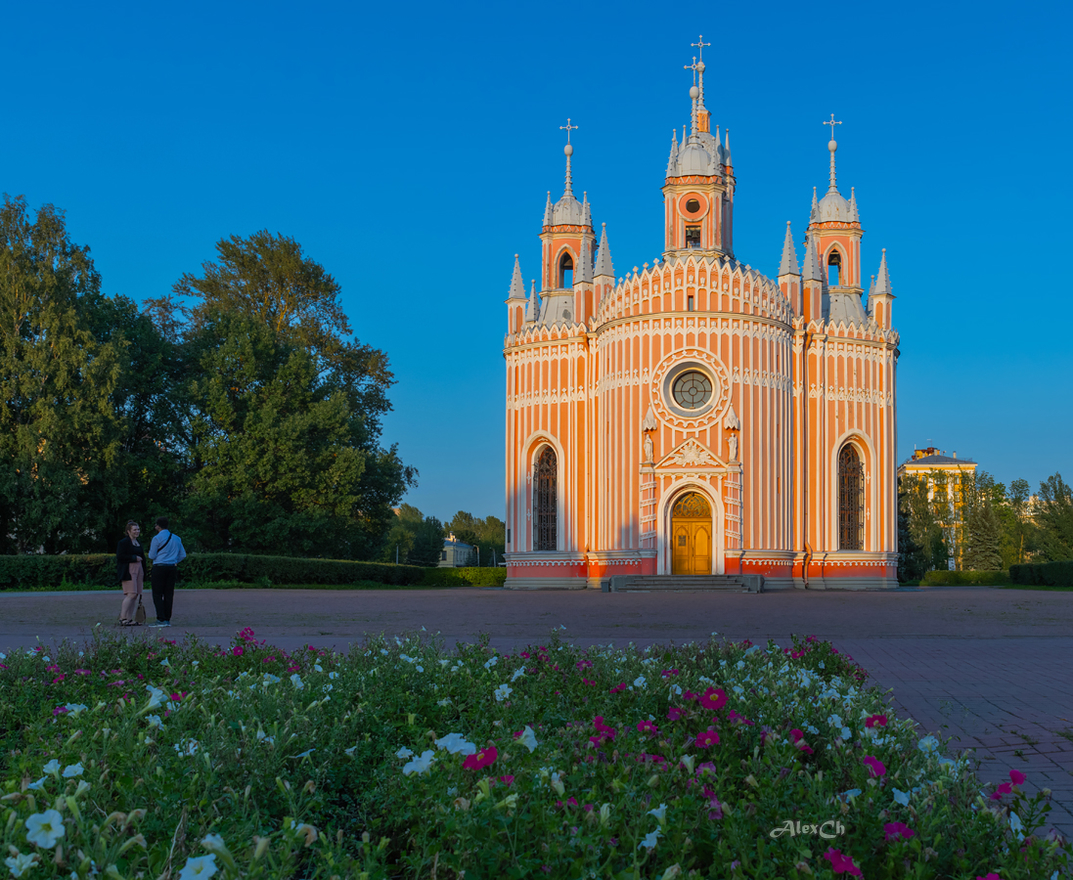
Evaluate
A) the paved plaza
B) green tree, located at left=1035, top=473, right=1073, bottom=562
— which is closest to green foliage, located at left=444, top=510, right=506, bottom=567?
green tree, located at left=1035, top=473, right=1073, bottom=562

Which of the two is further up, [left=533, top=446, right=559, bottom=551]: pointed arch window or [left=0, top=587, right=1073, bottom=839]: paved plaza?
[left=533, top=446, right=559, bottom=551]: pointed arch window

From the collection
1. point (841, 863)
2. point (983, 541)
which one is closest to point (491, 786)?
point (841, 863)

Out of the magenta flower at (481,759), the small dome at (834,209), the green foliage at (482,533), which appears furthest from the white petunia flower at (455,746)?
the green foliage at (482,533)

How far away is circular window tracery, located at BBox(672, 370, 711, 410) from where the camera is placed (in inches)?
1478

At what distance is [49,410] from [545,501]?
1807cm

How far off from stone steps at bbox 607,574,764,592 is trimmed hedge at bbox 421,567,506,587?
10.4 metres

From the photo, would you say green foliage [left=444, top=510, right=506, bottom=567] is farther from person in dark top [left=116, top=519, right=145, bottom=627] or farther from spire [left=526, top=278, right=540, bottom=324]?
person in dark top [left=116, top=519, right=145, bottom=627]

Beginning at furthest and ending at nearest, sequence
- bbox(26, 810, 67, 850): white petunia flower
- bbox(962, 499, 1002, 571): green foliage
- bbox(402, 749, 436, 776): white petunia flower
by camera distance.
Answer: bbox(962, 499, 1002, 571): green foliage, bbox(402, 749, 436, 776): white petunia flower, bbox(26, 810, 67, 850): white petunia flower

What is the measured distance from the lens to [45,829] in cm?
245

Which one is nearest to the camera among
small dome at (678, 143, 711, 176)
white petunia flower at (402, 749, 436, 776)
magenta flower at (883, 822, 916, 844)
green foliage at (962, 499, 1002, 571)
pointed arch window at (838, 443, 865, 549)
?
magenta flower at (883, 822, 916, 844)

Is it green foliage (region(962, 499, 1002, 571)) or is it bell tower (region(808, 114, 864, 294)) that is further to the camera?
green foliage (region(962, 499, 1002, 571))

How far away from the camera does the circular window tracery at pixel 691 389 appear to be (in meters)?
37.5

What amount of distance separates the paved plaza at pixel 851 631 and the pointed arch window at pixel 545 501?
1304cm

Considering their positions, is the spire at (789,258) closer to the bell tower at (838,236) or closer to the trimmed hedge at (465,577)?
the bell tower at (838,236)
